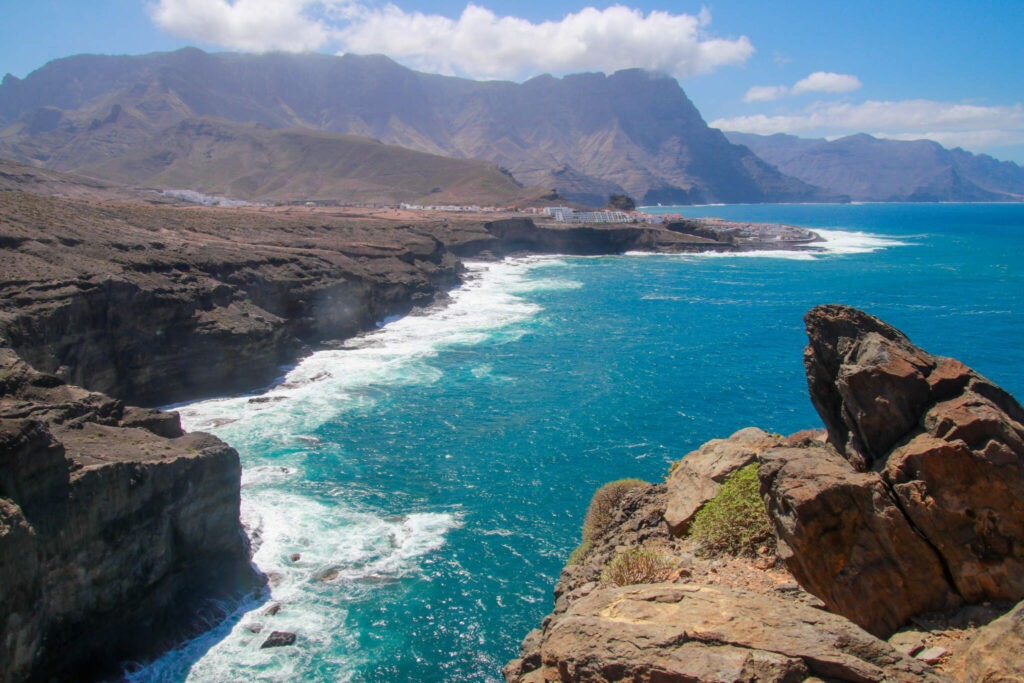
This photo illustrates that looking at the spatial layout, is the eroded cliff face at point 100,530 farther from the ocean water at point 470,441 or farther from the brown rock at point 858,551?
the brown rock at point 858,551

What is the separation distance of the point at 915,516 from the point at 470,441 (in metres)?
22.2

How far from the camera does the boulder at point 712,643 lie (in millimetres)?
5785

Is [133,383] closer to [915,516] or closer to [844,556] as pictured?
[844,556]

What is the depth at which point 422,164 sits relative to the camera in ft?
609

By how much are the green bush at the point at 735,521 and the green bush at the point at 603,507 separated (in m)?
3.79

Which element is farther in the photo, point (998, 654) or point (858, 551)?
point (858, 551)

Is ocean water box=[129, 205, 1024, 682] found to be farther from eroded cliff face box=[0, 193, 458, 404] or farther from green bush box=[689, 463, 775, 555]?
green bush box=[689, 463, 775, 555]

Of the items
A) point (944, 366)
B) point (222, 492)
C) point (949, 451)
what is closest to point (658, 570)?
point (949, 451)

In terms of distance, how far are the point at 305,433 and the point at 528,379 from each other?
14.4 m

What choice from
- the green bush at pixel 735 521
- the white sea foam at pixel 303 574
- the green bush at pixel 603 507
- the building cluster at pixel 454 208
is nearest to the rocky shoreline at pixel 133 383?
the white sea foam at pixel 303 574

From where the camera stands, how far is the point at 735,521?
10734mm

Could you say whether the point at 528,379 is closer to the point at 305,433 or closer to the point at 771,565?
the point at 305,433

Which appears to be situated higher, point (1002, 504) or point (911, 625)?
point (1002, 504)

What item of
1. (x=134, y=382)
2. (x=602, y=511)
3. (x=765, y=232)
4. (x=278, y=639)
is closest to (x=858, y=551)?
(x=602, y=511)
